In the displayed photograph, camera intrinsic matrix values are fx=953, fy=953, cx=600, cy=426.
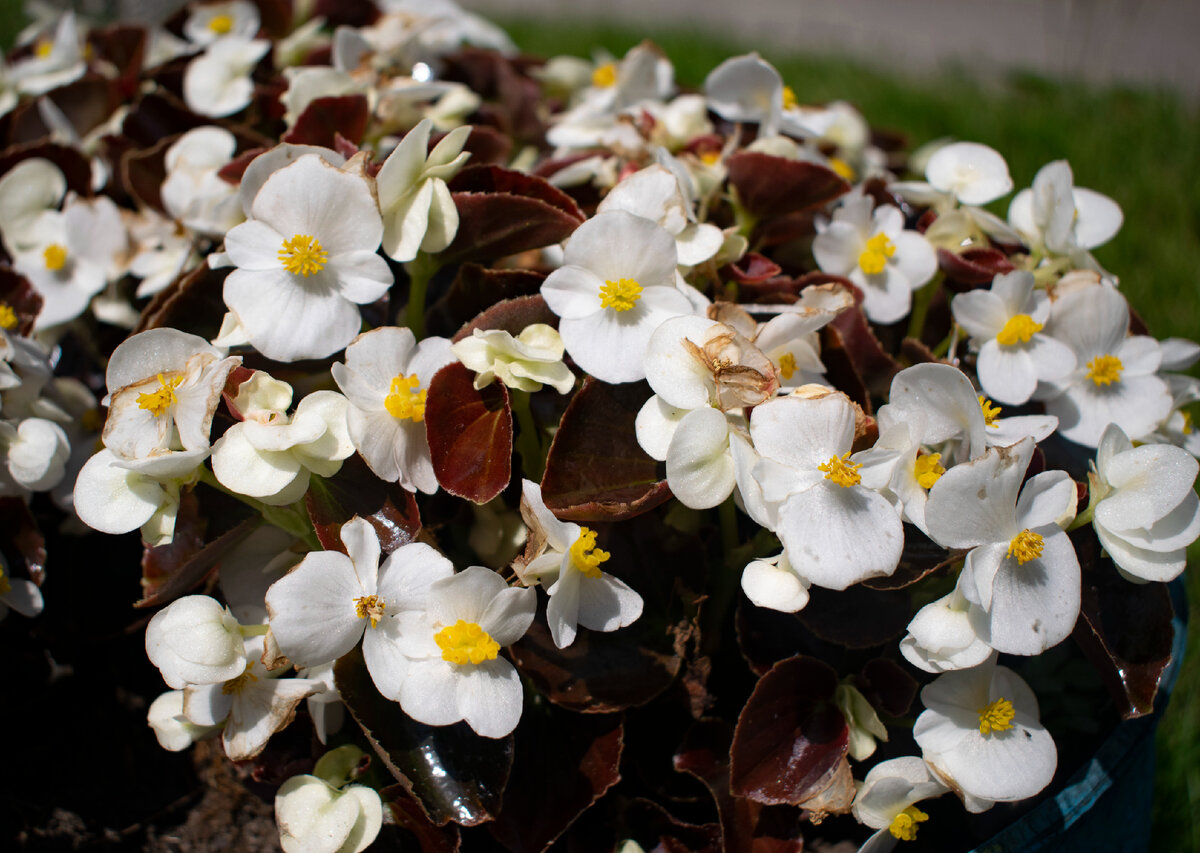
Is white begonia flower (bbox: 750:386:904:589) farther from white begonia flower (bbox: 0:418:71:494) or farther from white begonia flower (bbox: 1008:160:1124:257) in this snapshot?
white begonia flower (bbox: 0:418:71:494)

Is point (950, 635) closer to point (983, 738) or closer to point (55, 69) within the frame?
point (983, 738)

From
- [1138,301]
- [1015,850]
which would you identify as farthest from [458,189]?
[1138,301]

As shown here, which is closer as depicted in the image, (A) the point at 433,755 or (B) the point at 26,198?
(A) the point at 433,755

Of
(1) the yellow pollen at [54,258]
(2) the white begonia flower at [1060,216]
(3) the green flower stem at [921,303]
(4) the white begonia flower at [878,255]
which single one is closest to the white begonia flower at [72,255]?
(1) the yellow pollen at [54,258]

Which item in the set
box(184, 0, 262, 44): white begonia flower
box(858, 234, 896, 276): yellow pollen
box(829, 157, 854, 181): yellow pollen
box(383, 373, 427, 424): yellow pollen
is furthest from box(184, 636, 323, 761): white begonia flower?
box(184, 0, 262, 44): white begonia flower

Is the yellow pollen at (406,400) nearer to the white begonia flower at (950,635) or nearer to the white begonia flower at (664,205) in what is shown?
the white begonia flower at (664,205)

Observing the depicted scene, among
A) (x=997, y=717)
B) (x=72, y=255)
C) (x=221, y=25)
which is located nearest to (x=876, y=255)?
(x=997, y=717)
